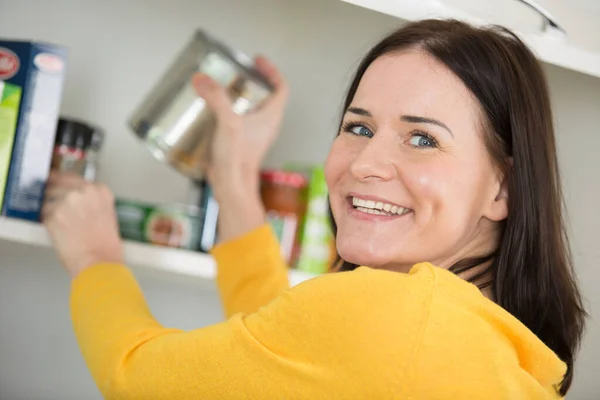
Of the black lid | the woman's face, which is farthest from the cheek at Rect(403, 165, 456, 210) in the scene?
the black lid

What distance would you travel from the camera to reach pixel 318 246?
1448mm

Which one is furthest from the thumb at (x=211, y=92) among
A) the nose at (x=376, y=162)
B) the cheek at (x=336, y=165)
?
the nose at (x=376, y=162)

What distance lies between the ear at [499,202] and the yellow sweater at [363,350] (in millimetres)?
197

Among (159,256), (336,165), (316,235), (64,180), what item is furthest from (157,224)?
(336,165)

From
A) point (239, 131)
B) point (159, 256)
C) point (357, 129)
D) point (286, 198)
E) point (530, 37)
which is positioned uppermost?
point (530, 37)

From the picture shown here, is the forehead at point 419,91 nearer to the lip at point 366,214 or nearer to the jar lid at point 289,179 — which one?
the lip at point 366,214

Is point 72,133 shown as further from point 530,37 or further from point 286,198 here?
point 530,37

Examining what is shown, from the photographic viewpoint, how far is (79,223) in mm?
1255

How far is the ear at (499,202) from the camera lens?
39.2 inches

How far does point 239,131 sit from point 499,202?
0.57 m

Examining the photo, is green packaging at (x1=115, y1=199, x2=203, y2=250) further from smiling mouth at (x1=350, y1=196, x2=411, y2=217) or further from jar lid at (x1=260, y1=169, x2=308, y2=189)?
smiling mouth at (x1=350, y1=196, x2=411, y2=217)

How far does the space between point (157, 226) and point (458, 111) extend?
2.03 ft

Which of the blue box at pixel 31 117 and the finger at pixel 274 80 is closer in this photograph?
the blue box at pixel 31 117

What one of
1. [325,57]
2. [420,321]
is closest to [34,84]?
[325,57]
